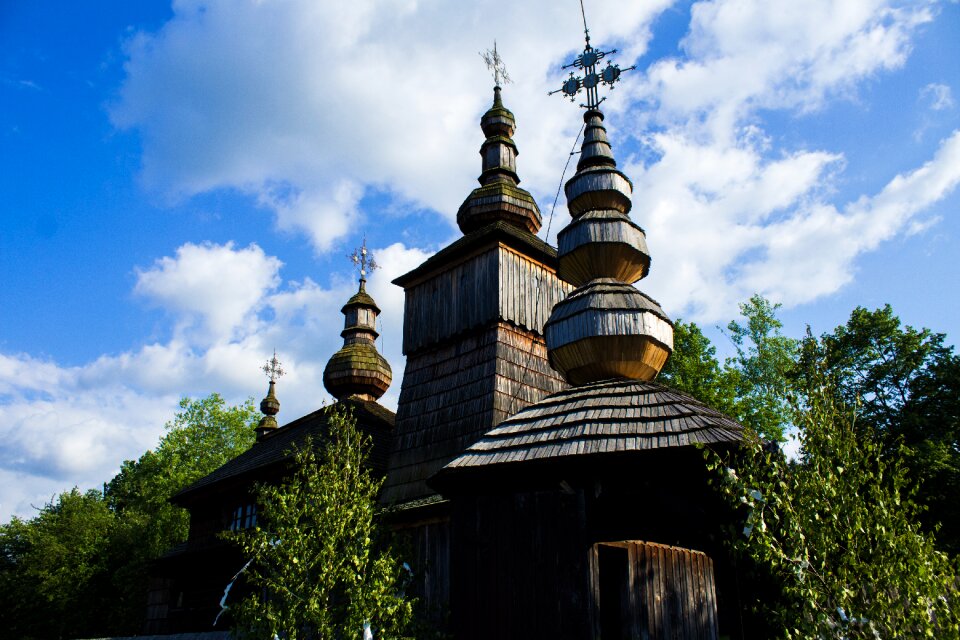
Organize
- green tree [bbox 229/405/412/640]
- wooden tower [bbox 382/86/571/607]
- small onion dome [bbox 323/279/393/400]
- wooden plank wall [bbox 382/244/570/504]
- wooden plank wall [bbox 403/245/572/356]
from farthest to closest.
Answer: small onion dome [bbox 323/279/393/400], wooden plank wall [bbox 403/245/572/356], wooden plank wall [bbox 382/244/570/504], wooden tower [bbox 382/86/571/607], green tree [bbox 229/405/412/640]

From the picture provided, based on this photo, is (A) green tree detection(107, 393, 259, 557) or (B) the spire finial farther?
(A) green tree detection(107, 393, 259, 557)

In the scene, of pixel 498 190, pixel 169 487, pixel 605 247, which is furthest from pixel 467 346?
pixel 169 487

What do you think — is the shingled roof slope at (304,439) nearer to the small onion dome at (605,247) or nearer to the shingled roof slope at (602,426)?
the small onion dome at (605,247)

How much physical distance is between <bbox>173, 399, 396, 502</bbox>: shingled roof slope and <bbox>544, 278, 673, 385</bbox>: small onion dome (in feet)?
25.1

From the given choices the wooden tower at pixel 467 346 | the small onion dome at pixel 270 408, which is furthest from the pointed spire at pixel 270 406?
the wooden tower at pixel 467 346

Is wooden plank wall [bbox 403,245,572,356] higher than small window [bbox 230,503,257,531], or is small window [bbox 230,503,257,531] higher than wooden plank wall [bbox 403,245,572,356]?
wooden plank wall [bbox 403,245,572,356]

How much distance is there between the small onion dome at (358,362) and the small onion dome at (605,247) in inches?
541

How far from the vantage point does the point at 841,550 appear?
256 inches

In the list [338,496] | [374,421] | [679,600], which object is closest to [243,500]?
[374,421]

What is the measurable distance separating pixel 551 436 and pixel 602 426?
0.73 metres

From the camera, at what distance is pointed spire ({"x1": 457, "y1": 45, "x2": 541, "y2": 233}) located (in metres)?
19.2

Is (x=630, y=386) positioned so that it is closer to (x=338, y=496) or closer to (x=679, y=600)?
(x=679, y=600)

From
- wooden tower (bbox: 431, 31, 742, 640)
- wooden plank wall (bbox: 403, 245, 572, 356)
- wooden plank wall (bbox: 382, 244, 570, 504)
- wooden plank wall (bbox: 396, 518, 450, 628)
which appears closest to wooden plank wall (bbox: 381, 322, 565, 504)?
wooden plank wall (bbox: 382, 244, 570, 504)

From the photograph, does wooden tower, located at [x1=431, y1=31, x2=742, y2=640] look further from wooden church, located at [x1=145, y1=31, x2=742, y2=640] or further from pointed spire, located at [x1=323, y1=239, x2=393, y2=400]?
pointed spire, located at [x1=323, y1=239, x2=393, y2=400]
